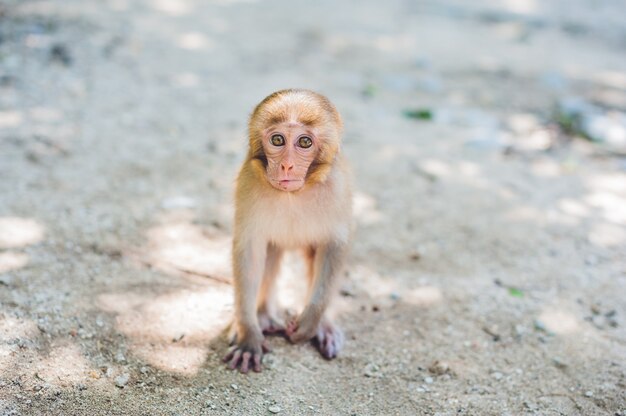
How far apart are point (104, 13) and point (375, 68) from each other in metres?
3.24

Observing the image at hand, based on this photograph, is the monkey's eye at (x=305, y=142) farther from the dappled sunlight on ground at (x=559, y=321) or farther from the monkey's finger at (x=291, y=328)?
the dappled sunlight on ground at (x=559, y=321)

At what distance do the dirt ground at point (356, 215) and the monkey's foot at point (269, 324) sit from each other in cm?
18

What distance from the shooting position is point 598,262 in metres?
4.50

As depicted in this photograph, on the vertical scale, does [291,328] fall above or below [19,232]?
below

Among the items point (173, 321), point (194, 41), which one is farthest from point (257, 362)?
point (194, 41)

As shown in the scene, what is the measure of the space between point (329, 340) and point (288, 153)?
45.8 inches

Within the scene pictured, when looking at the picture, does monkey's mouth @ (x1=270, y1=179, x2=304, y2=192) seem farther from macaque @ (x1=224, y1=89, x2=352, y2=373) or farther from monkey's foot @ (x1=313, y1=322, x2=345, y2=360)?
monkey's foot @ (x1=313, y1=322, x2=345, y2=360)

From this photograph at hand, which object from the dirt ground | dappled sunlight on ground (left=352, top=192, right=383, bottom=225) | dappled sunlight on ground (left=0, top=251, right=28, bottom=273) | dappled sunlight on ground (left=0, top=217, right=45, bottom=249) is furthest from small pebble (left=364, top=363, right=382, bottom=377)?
dappled sunlight on ground (left=0, top=217, right=45, bottom=249)

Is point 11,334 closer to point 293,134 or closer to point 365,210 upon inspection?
point 293,134

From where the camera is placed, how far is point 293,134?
2.90 metres

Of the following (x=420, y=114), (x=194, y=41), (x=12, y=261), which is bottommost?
(x=12, y=261)

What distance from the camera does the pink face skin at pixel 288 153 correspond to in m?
2.90

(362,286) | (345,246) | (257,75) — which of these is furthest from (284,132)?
(257,75)

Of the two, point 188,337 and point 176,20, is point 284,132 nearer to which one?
point 188,337
